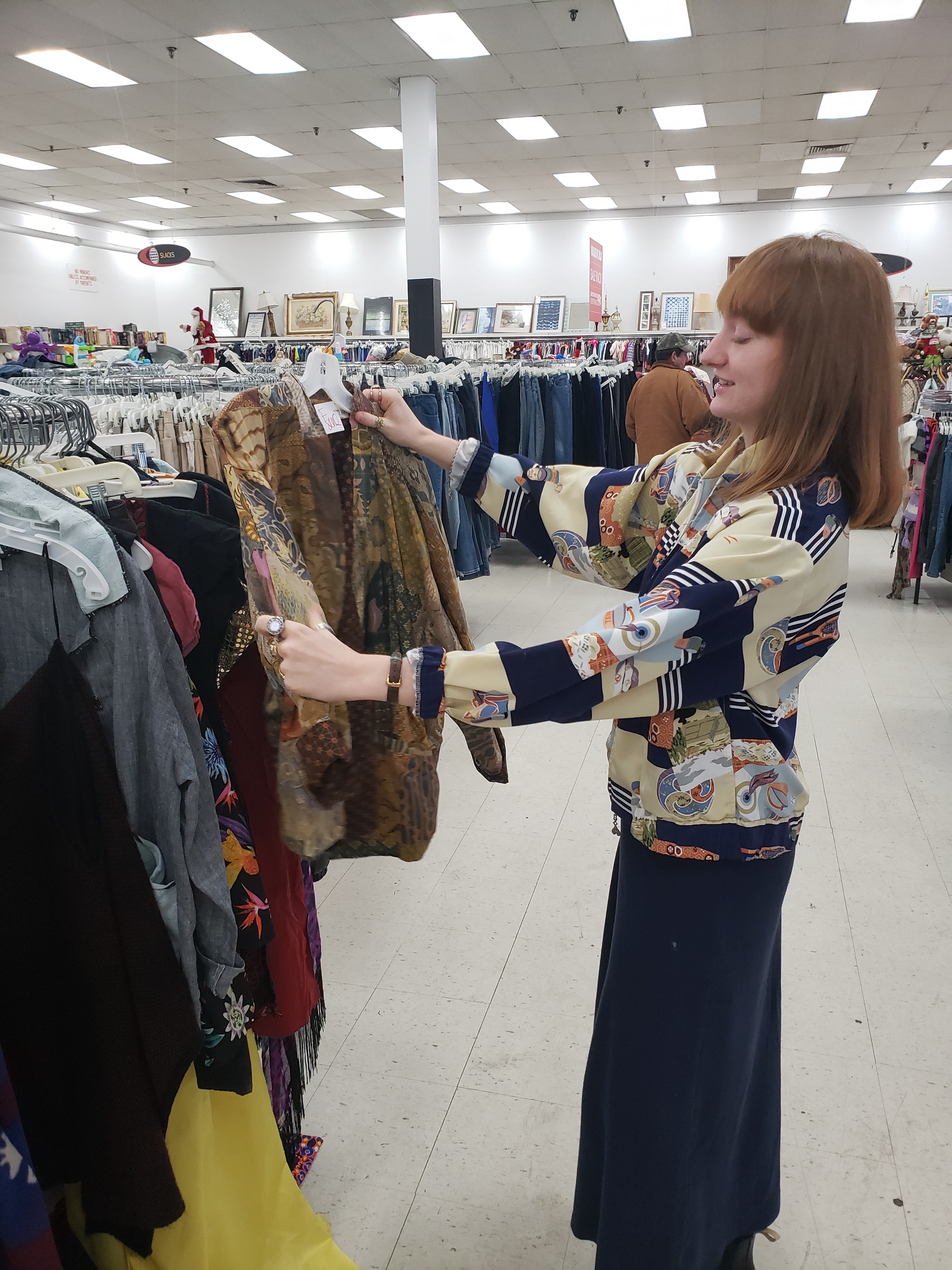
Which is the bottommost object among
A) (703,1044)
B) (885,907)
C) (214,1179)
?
(885,907)

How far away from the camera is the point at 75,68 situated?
7.50 meters

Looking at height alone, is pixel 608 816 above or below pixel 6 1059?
below

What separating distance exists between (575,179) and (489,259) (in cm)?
338

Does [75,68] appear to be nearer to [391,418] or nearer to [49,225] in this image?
[391,418]

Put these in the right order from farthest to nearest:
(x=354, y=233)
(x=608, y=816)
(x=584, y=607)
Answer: (x=354, y=233) → (x=584, y=607) → (x=608, y=816)

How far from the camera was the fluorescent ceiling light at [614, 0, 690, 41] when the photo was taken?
6.22 metres

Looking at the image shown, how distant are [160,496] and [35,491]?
34cm

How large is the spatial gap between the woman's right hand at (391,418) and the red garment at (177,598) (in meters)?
0.42

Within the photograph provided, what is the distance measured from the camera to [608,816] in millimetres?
3297

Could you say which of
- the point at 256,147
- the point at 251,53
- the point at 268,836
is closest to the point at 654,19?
the point at 251,53

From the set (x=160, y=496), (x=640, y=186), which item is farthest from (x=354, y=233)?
(x=160, y=496)

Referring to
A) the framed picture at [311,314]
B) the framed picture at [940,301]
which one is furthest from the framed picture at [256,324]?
the framed picture at [940,301]

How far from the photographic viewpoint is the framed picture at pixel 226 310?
15664mm

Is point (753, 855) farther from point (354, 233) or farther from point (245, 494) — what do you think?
point (354, 233)
